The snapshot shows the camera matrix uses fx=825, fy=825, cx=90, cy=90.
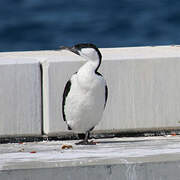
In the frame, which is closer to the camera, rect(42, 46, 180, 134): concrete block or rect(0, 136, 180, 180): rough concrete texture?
rect(0, 136, 180, 180): rough concrete texture

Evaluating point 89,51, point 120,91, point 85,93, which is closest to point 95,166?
point 85,93

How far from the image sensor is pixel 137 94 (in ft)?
29.3

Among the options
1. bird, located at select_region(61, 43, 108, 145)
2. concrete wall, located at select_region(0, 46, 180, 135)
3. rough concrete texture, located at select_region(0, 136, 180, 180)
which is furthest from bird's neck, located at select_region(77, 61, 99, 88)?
concrete wall, located at select_region(0, 46, 180, 135)

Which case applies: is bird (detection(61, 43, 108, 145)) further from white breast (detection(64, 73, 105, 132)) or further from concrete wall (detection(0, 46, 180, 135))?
concrete wall (detection(0, 46, 180, 135))

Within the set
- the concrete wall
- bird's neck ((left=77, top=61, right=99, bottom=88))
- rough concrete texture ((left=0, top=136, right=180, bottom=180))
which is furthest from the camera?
the concrete wall

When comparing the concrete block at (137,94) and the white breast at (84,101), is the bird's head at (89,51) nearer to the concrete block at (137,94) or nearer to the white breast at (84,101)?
the white breast at (84,101)

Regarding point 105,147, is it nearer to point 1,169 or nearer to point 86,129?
point 86,129

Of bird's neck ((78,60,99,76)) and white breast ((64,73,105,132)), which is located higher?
bird's neck ((78,60,99,76))

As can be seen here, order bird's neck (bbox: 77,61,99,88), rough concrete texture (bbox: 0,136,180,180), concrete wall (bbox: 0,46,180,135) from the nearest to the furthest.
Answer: rough concrete texture (bbox: 0,136,180,180) → bird's neck (bbox: 77,61,99,88) → concrete wall (bbox: 0,46,180,135)

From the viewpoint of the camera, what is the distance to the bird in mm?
7402

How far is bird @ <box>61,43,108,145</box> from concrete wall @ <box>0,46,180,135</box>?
3.70 ft

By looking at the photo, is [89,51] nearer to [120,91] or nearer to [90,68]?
[90,68]

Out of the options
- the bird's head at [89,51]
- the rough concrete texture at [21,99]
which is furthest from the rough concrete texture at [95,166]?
the rough concrete texture at [21,99]

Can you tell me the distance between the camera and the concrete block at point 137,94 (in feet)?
29.1
